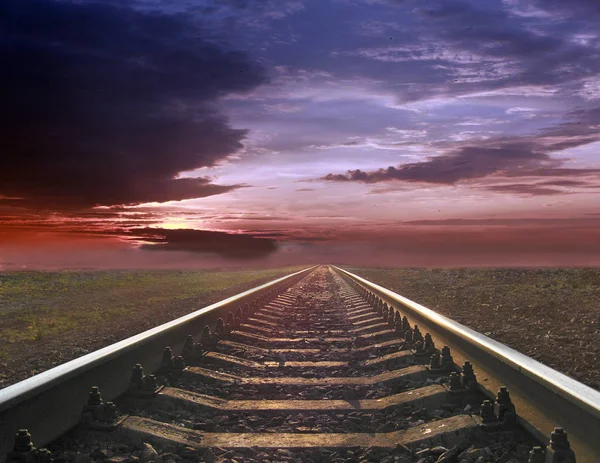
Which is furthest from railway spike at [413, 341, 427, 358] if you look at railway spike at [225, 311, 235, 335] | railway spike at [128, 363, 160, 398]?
railway spike at [128, 363, 160, 398]

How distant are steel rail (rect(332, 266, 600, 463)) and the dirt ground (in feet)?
3.36

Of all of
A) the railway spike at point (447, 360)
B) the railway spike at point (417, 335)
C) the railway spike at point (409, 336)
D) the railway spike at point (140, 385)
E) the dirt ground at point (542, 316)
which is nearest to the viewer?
the railway spike at point (140, 385)

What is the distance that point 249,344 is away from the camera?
751 centimetres

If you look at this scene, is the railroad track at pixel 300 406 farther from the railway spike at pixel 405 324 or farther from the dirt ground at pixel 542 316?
the dirt ground at pixel 542 316

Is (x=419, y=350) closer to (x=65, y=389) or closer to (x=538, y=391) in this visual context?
(x=538, y=391)

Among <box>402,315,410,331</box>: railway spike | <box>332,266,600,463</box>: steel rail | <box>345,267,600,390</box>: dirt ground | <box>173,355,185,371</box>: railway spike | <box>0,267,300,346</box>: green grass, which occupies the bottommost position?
<box>0,267,300,346</box>: green grass

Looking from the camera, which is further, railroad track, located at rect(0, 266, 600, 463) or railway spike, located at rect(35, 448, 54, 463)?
railroad track, located at rect(0, 266, 600, 463)

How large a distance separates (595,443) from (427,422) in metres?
1.37

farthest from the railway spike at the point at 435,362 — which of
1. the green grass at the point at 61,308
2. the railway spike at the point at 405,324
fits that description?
the green grass at the point at 61,308

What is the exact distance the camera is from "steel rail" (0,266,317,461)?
3.17m

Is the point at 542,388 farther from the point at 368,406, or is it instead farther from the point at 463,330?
the point at 463,330

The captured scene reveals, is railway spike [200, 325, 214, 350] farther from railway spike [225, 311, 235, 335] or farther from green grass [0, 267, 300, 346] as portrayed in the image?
green grass [0, 267, 300, 346]

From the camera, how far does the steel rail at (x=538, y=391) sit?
2906 millimetres

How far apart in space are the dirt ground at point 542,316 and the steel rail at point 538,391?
1026 millimetres
